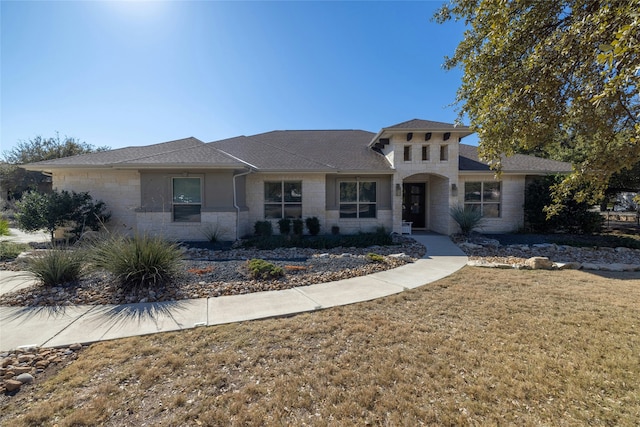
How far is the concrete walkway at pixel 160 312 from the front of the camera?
374 cm

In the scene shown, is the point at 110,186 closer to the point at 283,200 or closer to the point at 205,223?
the point at 205,223

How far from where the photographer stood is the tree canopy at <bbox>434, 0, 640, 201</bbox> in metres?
3.62

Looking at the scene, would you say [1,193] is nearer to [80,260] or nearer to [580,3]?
[80,260]

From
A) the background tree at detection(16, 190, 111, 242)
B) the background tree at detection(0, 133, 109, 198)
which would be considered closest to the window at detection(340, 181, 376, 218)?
the background tree at detection(16, 190, 111, 242)

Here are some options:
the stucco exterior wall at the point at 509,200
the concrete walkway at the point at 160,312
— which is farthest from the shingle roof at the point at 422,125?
the concrete walkway at the point at 160,312

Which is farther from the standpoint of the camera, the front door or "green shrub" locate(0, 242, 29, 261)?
the front door

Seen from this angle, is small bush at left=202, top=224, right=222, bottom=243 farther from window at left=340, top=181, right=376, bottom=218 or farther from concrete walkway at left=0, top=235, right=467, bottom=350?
window at left=340, top=181, right=376, bottom=218

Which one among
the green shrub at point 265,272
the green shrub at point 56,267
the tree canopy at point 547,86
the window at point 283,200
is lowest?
the green shrub at point 265,272

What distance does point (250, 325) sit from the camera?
3.99m

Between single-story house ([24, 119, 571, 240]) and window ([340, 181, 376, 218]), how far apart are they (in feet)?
0.16

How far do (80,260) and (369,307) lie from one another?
6.17 meters

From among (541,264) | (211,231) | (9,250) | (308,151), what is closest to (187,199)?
(211,231)

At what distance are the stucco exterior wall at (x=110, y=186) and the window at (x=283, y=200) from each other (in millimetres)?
5393

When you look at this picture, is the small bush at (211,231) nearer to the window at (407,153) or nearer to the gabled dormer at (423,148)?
the gabled dormer at (423,148)
